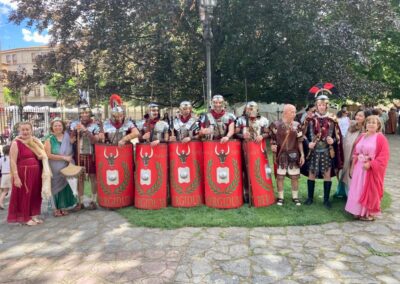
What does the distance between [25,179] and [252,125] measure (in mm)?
3119

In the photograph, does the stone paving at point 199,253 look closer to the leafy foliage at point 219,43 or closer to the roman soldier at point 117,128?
the roman soldier at point 117,128

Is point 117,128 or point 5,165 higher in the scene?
point 117,128

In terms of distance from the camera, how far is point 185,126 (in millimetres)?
5340

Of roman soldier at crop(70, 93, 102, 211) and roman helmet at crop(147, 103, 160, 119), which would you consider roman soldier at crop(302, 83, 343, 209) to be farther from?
roman soldier at crop(70, 93, 102, 211)

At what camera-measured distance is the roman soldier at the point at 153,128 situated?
5.38m

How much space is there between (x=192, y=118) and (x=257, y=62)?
659 cm

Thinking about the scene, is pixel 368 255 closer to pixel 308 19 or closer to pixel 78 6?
pixel 308 19

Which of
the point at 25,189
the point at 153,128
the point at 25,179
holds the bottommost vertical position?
the point at 25,189

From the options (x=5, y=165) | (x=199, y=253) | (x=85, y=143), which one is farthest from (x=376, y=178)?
(x=5, y=165)

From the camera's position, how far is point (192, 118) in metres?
5.42

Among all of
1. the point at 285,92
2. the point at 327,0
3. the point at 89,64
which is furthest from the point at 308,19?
the point at 89,64

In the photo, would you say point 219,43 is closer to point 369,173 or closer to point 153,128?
point 153,128

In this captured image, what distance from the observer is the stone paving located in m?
3.29

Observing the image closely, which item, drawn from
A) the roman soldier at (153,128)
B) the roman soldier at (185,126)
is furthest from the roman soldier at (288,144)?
the roman soldier at (153,128)
